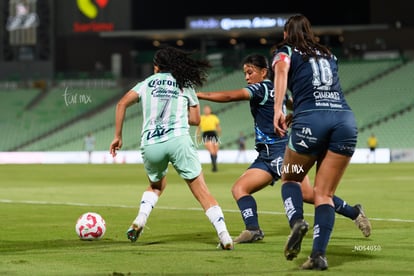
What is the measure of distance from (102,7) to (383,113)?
19290 millimetres

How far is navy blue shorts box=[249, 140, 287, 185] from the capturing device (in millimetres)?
12134

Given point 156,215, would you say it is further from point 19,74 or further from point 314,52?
point 19,74

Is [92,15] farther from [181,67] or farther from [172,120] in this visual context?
[172,120]

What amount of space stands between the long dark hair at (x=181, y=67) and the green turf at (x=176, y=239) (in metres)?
1.90

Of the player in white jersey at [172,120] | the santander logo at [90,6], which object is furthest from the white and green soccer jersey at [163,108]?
the santander logo at [90,6]

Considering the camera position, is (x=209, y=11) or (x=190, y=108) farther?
(x=209, y=11)

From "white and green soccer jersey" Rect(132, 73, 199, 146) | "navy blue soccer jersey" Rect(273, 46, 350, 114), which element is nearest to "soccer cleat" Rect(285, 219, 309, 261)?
"navy blue soccer jersey" Rect(273, 46, 350, 114)

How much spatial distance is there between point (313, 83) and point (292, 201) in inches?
46.8

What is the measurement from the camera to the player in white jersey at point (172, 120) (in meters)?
11.2

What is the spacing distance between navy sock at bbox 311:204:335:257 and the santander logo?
53970 millimetres

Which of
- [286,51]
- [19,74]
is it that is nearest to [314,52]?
[286,51]

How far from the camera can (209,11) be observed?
215 feet

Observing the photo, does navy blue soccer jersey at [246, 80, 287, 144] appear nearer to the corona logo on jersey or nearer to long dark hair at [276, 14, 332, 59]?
long dark hair at [276, 14, 332, 59]

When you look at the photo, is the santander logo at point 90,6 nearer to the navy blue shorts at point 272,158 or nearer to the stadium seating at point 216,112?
the stadium seating at point 216,112
